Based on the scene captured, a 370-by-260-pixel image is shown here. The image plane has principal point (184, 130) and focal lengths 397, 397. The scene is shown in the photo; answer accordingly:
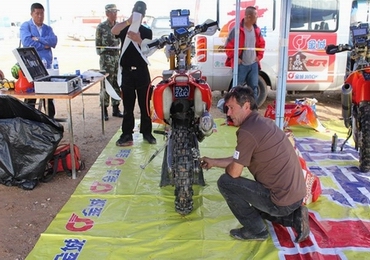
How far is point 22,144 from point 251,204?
2.25 m

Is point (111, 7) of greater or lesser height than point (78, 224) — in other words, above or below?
above

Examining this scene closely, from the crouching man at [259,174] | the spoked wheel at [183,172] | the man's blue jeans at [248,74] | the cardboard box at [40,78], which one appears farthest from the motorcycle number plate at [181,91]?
the man's blue jeans at [248,74]

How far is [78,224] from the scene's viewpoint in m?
3.04

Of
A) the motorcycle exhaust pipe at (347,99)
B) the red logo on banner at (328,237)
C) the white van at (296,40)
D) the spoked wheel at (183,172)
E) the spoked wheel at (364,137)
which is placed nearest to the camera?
the red logo on banner at (328,237)

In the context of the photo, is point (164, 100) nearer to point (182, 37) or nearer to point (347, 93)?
point (182, 37)

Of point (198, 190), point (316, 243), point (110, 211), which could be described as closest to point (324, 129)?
point (198, 190)

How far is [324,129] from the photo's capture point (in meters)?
5.64

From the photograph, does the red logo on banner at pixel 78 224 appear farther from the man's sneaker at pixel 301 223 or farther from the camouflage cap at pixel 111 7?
the camouflage cap at pixel 111 7

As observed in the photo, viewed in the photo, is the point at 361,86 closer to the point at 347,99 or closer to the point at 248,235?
the point at 347,99

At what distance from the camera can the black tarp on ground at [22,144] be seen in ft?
12.3

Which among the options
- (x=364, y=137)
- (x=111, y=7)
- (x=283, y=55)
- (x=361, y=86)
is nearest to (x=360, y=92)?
(x=361, y=86)

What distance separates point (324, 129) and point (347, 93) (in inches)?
65.8

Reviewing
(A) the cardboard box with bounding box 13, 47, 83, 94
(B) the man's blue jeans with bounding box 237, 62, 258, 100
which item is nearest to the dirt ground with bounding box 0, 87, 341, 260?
(A) the cardboard box with bounding box 13, 47, 83, 94

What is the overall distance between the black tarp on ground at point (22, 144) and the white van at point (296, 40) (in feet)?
12.4
